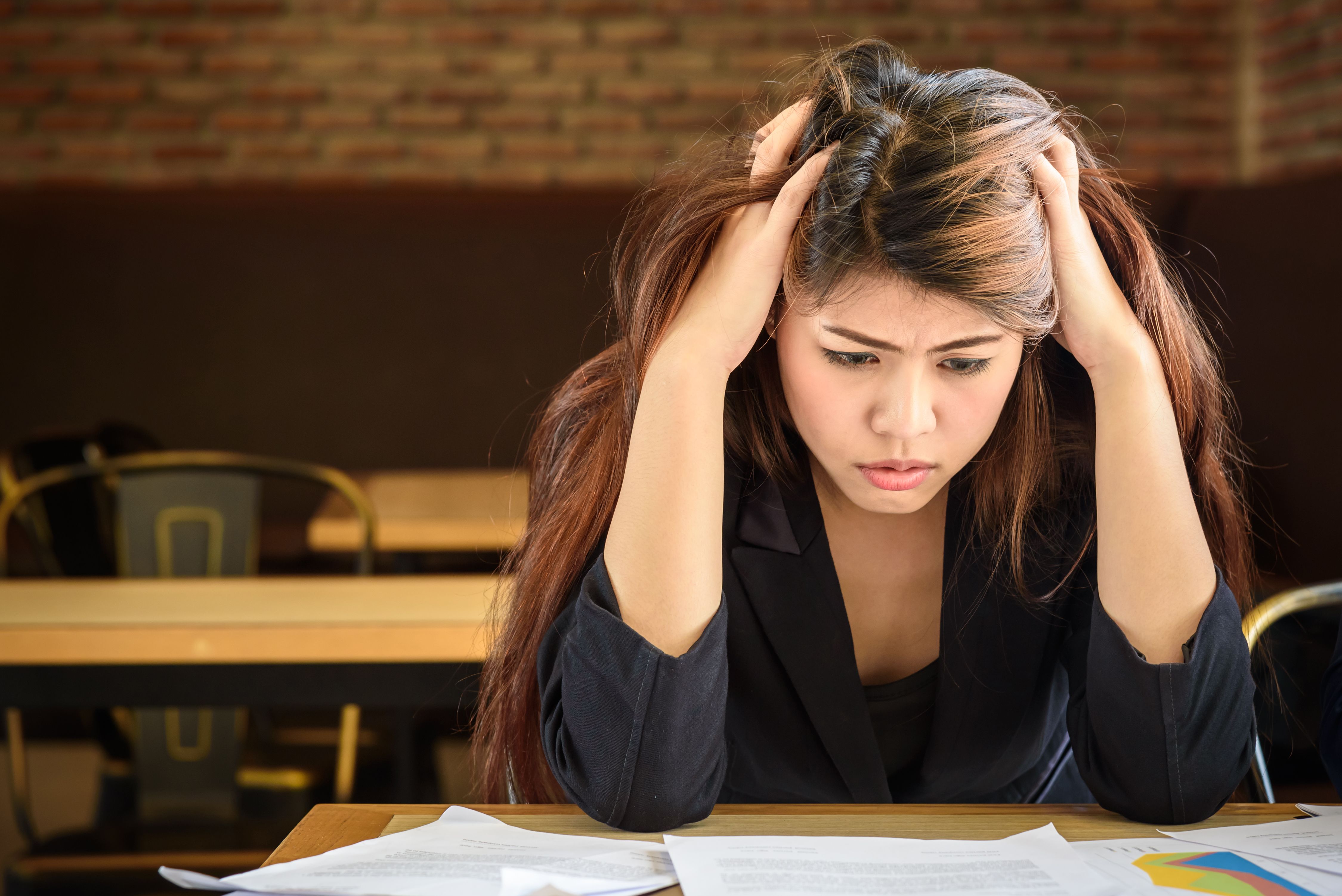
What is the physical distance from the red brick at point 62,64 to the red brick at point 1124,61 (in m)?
3.40

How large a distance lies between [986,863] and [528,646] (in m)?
0.42

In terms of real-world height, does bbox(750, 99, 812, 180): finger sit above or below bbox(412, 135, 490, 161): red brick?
below

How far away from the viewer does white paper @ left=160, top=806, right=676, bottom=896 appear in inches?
26.7

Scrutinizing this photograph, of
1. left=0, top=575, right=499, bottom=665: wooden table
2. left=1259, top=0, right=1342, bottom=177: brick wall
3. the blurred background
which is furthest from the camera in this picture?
the blurred background

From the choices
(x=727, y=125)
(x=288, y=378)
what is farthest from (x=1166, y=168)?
(x=288, y=378)

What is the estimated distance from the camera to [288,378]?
373cm

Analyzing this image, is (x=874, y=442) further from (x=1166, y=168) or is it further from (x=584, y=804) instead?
(x=1166, y=168)

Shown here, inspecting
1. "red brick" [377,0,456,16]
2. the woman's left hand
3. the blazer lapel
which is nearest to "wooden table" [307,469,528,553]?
the blazer lapel

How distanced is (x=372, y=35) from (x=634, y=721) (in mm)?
3569

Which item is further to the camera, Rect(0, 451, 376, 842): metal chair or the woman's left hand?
Rect(0, 451, 376, 842): metal chair

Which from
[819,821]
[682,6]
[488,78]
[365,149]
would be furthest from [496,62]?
[819,821]

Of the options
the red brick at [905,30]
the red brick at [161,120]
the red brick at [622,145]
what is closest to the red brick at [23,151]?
the red brick at [161,120]

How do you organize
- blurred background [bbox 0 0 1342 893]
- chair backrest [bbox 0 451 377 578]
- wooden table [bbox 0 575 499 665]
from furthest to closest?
blurred background [bbox 0 0 1342 893], chair backrest [bbox 0 451 377 578], wooden table [bbox 0 575 499 665]

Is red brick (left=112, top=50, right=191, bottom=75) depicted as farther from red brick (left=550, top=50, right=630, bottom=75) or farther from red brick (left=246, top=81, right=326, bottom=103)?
red brick (left=550, top=50, right=630, bottom=75)
